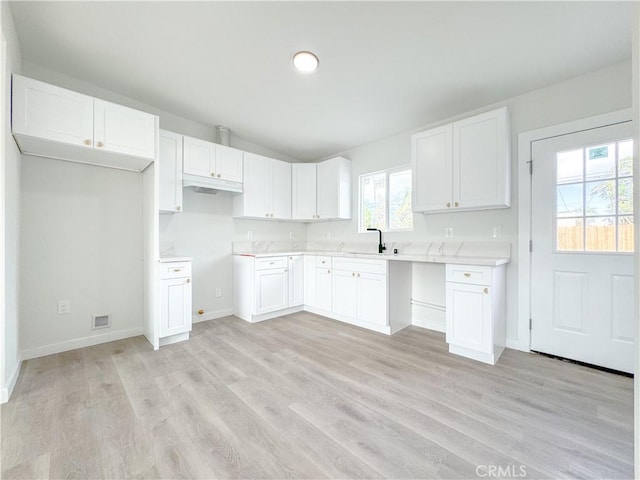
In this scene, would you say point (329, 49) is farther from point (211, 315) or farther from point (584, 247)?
point (211, 315)

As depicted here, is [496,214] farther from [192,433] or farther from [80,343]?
[80,343]

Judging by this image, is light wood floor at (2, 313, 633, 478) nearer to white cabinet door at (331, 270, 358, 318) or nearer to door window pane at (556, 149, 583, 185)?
white cabinet door at (331, 270, 358, 318)

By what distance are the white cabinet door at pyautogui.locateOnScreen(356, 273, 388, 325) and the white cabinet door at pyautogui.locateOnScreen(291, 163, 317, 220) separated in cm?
147

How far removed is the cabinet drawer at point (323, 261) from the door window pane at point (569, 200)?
8.05ft

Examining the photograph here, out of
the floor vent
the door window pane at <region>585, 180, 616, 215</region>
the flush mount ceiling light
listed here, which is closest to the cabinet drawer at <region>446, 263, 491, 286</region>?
the door window pane at <region>585, 180, 616, 215</region>

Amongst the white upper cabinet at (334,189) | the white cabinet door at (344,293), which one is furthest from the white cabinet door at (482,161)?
the white upper cabinet at (334,189)

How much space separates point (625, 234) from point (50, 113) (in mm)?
4696

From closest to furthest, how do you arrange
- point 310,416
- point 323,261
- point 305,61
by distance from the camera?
point 310,416
point 305,61
point 323,261

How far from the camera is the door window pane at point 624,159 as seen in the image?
219 cm

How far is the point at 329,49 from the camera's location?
2.18 m

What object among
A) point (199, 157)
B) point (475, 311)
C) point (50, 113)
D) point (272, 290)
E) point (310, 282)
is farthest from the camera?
point (310, 282)

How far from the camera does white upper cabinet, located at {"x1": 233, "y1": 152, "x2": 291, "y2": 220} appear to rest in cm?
378

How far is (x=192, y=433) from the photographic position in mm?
1529

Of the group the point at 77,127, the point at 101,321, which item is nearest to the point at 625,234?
the point at 77,127
